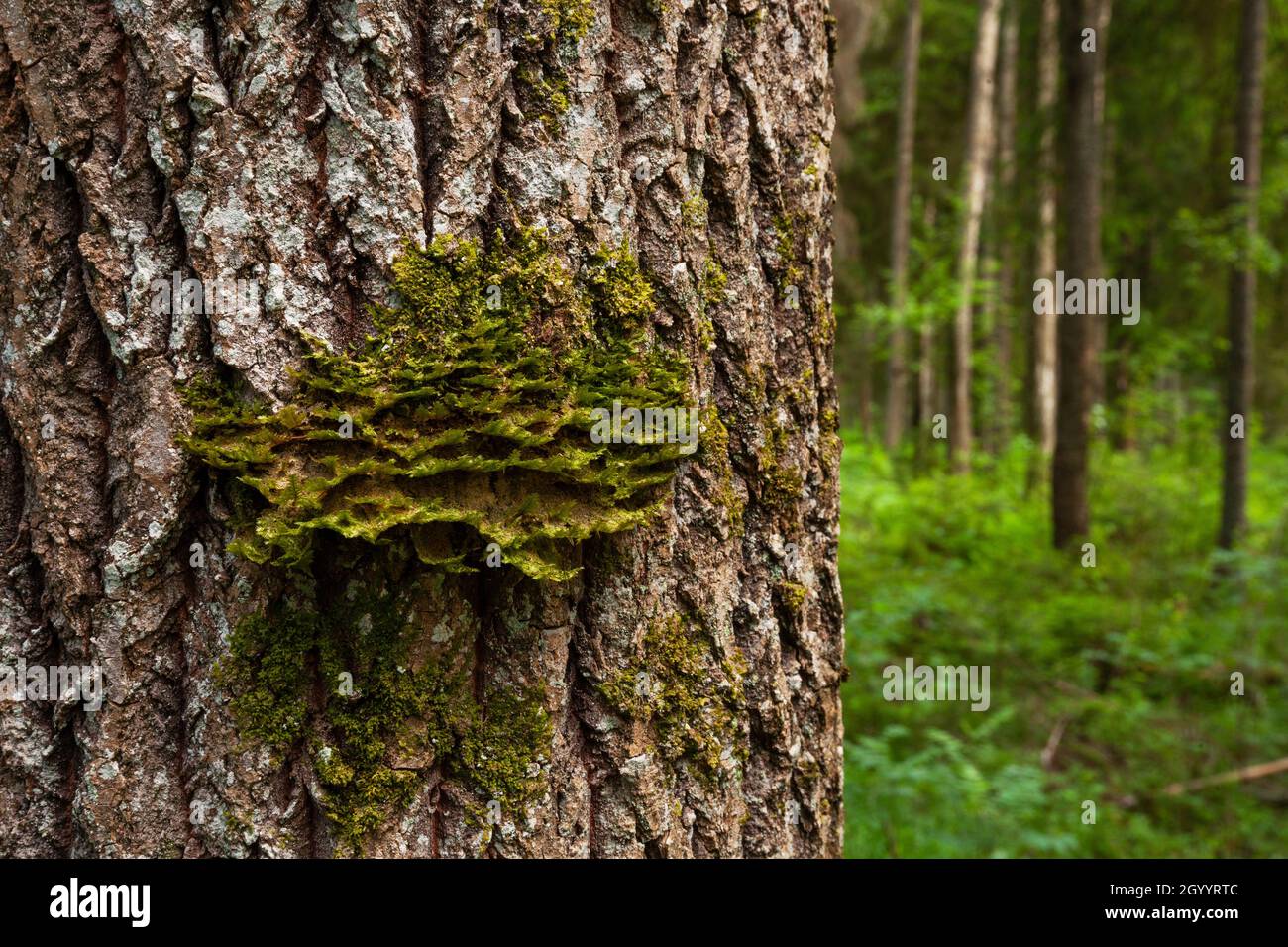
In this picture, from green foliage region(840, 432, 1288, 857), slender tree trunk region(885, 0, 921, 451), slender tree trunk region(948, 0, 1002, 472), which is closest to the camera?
green foliage region(840, 432, 1288, 857)

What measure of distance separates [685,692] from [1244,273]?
922 centimetres

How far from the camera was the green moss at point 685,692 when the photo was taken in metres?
1.53

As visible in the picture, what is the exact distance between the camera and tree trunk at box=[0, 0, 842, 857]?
1333 mm

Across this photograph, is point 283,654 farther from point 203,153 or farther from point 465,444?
point 203,153

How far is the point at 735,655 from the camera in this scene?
1640mm

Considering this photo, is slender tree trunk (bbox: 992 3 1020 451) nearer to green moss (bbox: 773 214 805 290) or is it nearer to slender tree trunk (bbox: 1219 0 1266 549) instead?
slender tree trunk (bbox: 1219 0 1266 549)

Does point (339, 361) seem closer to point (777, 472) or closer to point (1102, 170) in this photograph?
point (777, 472)

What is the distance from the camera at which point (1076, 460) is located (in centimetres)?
874

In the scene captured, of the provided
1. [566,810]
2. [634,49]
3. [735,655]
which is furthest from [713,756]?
[634,49]

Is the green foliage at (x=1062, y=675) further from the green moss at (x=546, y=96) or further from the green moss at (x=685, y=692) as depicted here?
the green moss at (x=546, y=96)

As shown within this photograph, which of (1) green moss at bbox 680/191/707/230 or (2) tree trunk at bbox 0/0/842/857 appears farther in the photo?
(1) green moss at bbox 680/191/707/230

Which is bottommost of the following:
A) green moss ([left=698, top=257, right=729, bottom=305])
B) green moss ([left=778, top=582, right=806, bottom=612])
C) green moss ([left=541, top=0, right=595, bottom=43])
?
green moss ([left=778, top=582, right=806, bottom=612])

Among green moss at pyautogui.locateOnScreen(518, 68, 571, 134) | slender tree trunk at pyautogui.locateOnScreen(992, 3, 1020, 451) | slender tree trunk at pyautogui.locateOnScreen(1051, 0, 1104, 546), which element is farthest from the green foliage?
slender tree trunk at pyautogui.locateOnScreen(992, 3, 1020, 451)

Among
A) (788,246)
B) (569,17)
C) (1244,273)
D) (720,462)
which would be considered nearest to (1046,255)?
(1244,273)
